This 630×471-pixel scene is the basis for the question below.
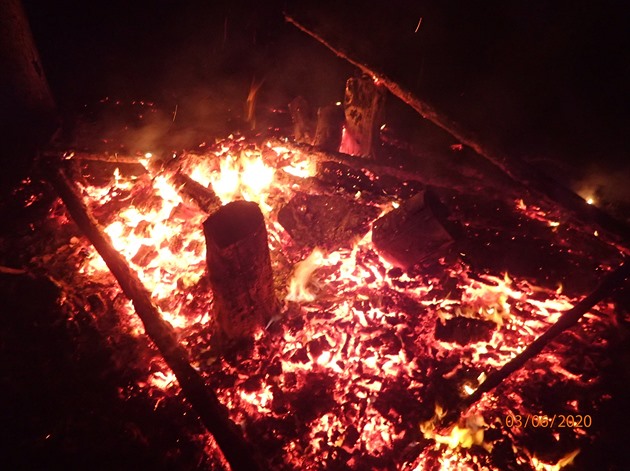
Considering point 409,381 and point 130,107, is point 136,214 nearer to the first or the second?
point 130,107

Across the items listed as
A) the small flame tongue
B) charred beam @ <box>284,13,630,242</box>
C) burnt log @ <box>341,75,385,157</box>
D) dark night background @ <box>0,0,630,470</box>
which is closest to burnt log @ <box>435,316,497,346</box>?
the small flame tongue

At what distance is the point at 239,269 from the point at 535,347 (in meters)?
2.37

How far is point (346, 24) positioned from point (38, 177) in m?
5.81

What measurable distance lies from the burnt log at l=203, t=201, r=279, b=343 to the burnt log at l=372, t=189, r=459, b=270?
4.34 ft

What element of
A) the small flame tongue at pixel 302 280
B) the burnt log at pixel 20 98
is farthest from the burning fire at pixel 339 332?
the burnt log at pixel 20 98

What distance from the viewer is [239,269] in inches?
106

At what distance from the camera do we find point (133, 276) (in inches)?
133

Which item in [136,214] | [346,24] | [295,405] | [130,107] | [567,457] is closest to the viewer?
[567,457]

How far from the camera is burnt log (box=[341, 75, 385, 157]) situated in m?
4.80

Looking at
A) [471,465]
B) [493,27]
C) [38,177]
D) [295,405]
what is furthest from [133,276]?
[493,27]

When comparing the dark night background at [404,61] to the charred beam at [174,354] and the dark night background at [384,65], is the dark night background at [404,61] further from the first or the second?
→ the charred beam at [174,354]

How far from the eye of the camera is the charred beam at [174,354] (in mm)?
2414

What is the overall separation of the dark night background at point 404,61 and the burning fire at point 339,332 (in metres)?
2.29

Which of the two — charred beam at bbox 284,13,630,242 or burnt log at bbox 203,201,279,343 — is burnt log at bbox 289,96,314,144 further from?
burnt log at bbox 203,201,279,343
